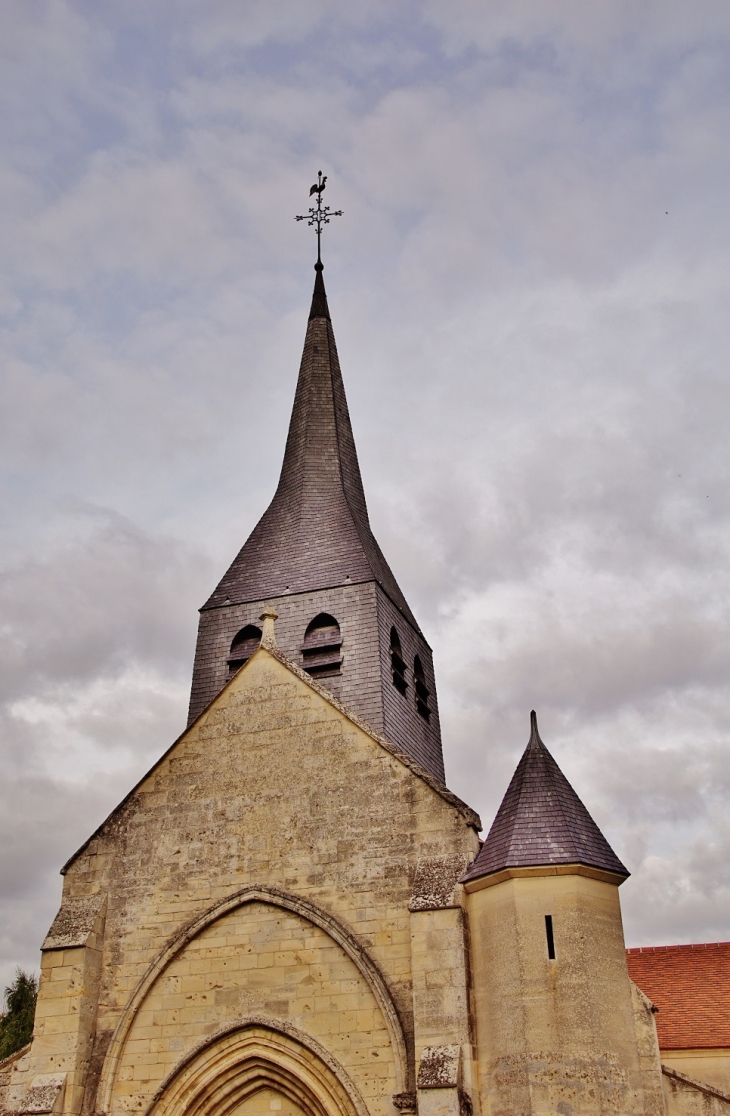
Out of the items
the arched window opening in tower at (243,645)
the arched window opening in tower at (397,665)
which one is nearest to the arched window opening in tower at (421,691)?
the arched window opening in tower at (397,665)

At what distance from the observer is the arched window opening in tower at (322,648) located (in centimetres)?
1716

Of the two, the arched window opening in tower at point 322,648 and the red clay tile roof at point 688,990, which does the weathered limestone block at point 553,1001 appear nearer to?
the red clay tile roof at point 688,990

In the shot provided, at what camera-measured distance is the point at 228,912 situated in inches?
494

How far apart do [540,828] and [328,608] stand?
263 inches

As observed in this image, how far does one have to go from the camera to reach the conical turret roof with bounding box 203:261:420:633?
18.5 metres

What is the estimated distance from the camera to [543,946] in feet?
36.8

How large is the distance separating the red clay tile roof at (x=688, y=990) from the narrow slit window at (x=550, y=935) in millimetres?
4993

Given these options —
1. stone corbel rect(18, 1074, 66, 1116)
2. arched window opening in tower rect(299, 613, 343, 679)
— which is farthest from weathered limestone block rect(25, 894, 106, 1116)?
arched window opening in tower rect(299, 613, 343, 679)

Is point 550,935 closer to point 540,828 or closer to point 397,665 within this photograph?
point 540,828

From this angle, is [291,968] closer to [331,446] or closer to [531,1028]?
[531,1028]

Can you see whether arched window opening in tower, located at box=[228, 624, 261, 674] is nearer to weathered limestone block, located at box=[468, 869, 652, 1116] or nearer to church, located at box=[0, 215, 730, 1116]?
church, located at box=[0, 215, 730, 1116]

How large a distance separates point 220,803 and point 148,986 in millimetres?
2101

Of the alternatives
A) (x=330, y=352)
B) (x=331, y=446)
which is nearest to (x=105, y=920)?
(x=331, y=446)

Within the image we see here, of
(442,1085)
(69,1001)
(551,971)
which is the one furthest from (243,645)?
(442,1085)
